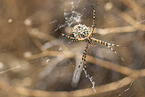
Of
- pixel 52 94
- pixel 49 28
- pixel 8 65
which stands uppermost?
pixel 49 28

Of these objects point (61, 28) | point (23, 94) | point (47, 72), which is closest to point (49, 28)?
point (61, 28)

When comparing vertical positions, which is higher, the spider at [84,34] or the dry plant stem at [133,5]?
the dry plant stem at [133,5]

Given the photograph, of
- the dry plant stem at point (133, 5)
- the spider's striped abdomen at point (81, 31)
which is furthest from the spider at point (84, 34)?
the dry plant stem at point (133, 5)

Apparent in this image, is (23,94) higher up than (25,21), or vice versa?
(25,21)

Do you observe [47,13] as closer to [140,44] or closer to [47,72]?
[47,72]

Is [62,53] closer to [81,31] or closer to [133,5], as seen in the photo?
[81,31]

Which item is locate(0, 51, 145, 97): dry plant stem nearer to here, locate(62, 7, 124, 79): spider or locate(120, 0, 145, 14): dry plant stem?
locate(62, 7, 124, 79): spider

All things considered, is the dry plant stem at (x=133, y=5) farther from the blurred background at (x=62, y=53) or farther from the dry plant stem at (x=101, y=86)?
the dry plant stem at (x=101, y=86)
